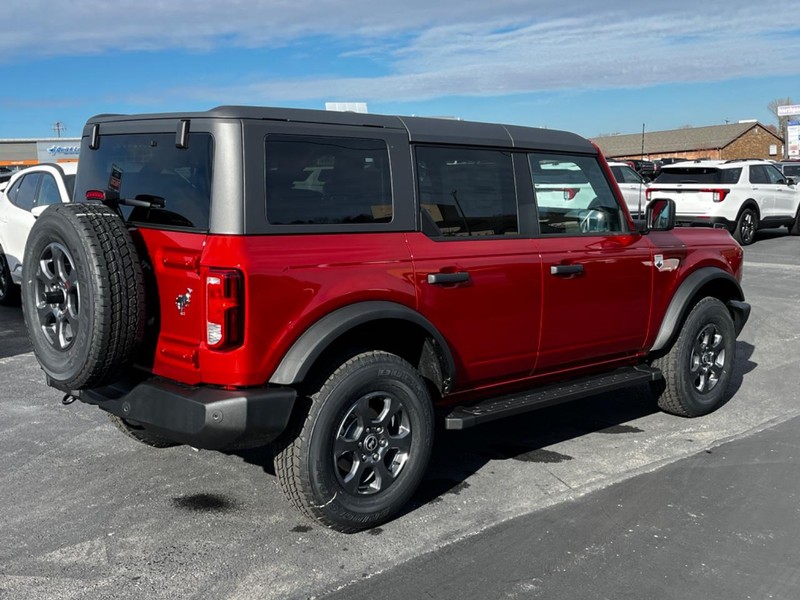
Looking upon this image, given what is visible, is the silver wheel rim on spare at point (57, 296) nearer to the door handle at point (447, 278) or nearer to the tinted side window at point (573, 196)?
the door handle at point (447, 278)

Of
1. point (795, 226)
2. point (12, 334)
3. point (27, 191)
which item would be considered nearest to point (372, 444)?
point (12, 334)

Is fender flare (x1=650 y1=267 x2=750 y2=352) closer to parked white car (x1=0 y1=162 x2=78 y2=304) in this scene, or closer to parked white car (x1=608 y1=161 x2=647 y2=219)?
parked white car (x1=0 y1=162 x2=78 y2=304)

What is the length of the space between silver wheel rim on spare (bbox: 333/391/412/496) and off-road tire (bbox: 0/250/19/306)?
7.22 metres

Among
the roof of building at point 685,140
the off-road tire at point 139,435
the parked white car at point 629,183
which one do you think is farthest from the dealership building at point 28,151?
the off-road tire at point 139,435

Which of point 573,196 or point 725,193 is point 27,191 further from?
point 725,193

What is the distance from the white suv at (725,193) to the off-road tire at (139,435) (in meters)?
13.7

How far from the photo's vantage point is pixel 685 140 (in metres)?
74.3

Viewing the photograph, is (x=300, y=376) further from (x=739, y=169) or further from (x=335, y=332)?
(x=739, y=169)

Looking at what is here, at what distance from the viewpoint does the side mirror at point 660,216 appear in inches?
214

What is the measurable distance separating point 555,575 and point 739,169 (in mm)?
15797

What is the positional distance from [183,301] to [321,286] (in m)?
0.61

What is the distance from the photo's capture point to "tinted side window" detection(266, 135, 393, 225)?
377cm

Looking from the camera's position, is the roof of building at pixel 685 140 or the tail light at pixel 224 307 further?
the roof of building at pixel 685 140

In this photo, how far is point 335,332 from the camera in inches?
148
